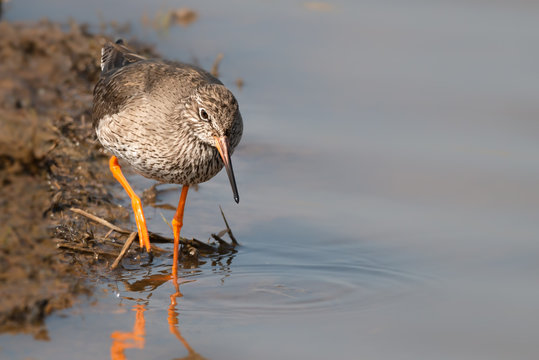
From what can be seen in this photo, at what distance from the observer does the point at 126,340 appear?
5.14 metres

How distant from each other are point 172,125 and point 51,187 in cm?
144

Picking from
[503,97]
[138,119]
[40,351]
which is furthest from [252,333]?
[503,97]

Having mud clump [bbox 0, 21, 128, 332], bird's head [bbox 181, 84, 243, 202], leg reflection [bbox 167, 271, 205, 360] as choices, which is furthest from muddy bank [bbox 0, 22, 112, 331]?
bird's head [bbox 181, 84, 243, 202]

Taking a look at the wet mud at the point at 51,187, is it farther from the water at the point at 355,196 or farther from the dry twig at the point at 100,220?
the water at the point at 355,196

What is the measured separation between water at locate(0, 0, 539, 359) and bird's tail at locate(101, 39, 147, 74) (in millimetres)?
1137

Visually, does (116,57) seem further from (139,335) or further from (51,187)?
(139,335)

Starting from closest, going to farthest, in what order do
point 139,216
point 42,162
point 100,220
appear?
point 100,220, point 139,216, point 42,162

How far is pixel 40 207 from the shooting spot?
6605 mm

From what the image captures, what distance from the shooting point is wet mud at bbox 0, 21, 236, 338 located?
5566mm

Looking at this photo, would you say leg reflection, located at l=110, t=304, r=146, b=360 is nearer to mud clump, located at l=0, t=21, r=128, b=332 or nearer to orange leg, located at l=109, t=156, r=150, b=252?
mud clump, located at l=0, t=21, r=128, b=332

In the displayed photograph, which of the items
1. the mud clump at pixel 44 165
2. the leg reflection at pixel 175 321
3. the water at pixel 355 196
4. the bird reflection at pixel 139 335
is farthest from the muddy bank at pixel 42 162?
the leg reflection at pixel 175 321

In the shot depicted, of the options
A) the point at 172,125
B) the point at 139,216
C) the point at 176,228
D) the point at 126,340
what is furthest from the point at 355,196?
the point at 126,340

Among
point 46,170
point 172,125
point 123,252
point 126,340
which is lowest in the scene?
point 126,340

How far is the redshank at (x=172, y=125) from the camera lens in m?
6.02
